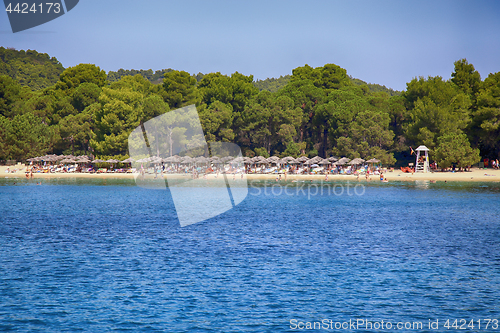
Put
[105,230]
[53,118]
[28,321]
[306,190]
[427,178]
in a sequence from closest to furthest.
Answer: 1. [28,321]
2. [105,230]
3. [306,190]
4. [427,178]
5. [53,118]

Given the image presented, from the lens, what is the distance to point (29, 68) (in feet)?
467

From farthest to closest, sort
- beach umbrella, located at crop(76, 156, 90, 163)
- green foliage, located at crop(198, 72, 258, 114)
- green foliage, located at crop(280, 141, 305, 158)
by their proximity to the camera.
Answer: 1. green foliage, located at crop(198, 72, 258, 114)
2. green foliage, located at crop(280, 141, 305, 158)
3. beach umbrella, located at crop(76, 156, 90, 163)

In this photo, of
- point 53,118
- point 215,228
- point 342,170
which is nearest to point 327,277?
point 215,228

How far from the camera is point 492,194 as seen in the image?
1813 inches

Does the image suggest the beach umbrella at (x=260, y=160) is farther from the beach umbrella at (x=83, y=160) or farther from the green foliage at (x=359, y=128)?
the beach umbrella at (x=83, y=160)

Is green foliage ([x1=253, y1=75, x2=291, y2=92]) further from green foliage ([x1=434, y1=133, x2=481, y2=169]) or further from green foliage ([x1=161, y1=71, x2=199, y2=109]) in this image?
green foliage ([x1=434, y1=133, x2=481, y2=169])

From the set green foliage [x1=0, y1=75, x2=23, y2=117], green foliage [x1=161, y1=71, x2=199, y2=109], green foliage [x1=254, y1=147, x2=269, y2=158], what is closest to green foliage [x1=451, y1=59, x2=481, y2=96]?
green foliage [x1=254, y1=147, x2=269, y2=158]

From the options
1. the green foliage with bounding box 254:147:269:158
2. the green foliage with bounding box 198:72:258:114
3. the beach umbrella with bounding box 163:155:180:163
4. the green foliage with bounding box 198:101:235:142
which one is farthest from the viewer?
the green foliage with bounding box 198:72:258:114

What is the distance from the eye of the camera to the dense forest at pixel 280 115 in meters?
65.1

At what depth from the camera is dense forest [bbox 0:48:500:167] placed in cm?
6512

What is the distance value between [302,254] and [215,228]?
906 centimetres

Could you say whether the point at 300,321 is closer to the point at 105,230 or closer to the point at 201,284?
the point at 201,284

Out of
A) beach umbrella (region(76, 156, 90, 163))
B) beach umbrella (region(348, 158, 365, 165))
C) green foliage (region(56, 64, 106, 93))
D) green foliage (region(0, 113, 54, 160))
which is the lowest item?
beach umbrella (region(348, 158, 365, 165))

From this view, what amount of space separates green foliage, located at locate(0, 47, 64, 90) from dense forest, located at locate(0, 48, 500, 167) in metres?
44.4
